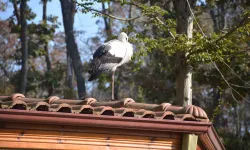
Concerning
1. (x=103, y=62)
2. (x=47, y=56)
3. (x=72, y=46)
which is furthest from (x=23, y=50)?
(x=103, y=62)

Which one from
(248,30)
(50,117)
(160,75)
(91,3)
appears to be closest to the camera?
(50,117)

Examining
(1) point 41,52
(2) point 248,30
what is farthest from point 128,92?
(2) point 248,30

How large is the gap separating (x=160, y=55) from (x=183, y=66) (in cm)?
1039

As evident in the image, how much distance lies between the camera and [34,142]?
14.2ft

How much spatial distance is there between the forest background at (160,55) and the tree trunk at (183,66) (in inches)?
0.9

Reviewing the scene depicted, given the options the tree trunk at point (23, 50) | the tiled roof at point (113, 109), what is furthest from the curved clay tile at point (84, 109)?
the tree trunk at point (23, 50)

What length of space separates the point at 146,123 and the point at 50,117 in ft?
2.70

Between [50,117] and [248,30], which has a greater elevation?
[248,30]

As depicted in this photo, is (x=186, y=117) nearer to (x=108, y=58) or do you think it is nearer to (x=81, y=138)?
(x=81, y=138)

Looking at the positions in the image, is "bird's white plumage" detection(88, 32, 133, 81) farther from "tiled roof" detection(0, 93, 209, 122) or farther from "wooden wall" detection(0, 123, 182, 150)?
"wooden wall" detection(0, 123, 182, 150)

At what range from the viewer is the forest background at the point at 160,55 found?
37.4ft

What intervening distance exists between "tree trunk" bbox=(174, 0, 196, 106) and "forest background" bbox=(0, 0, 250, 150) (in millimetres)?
22

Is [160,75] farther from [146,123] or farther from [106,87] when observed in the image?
[146,123]

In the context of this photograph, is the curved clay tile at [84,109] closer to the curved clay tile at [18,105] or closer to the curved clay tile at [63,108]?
the curved clay tile at [63,108]
